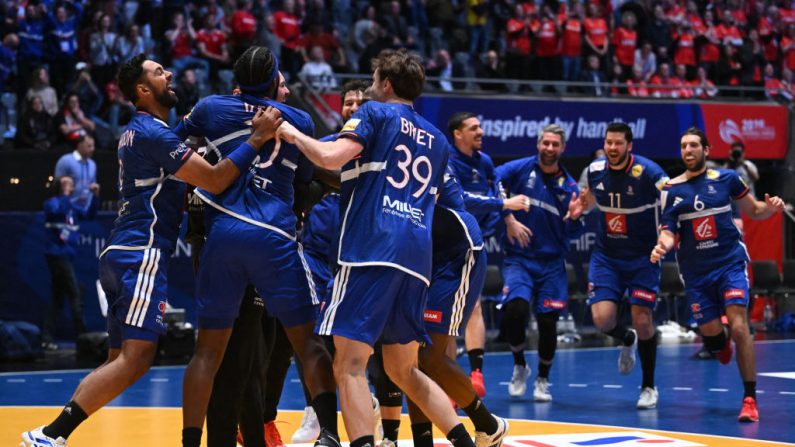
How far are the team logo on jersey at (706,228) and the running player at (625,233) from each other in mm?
451

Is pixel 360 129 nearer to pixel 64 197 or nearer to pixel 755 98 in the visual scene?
pixel 64 197

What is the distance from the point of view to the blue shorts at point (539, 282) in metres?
10.4

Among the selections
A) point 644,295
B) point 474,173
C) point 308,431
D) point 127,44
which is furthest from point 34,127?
point 308,431

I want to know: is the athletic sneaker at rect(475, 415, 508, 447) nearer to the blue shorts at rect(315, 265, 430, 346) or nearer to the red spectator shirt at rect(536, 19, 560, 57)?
the blue shorts at rect(315, 265, 430, 346)

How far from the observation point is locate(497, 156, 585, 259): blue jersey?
34.6ft

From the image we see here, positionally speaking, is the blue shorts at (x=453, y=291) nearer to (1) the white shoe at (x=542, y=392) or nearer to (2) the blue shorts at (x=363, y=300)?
(2) the blue shorts at (x=363, y=300)

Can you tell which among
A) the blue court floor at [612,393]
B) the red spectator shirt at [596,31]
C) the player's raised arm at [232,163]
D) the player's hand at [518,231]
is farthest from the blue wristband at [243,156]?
the red spectator shirt at [596,31]

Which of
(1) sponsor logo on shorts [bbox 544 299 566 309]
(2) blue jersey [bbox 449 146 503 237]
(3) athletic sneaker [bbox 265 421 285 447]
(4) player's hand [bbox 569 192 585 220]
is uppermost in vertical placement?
(2) blue jersey [bbox 449 146 503 237]

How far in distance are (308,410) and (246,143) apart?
98.8 inches

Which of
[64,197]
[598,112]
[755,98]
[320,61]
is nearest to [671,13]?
[755,98]

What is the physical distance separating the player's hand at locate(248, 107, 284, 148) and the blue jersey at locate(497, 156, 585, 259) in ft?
16.1

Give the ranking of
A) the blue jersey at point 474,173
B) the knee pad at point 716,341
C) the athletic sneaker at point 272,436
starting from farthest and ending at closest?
the knee pad at point 716,341, the blue jersey at point 474,173, the athletic sneaker at point 272,436

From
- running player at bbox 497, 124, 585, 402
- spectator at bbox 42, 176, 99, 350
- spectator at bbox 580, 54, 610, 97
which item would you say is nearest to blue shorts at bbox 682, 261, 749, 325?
running player at bbox 497, 124, 585, 402

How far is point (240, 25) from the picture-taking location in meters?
17.8
